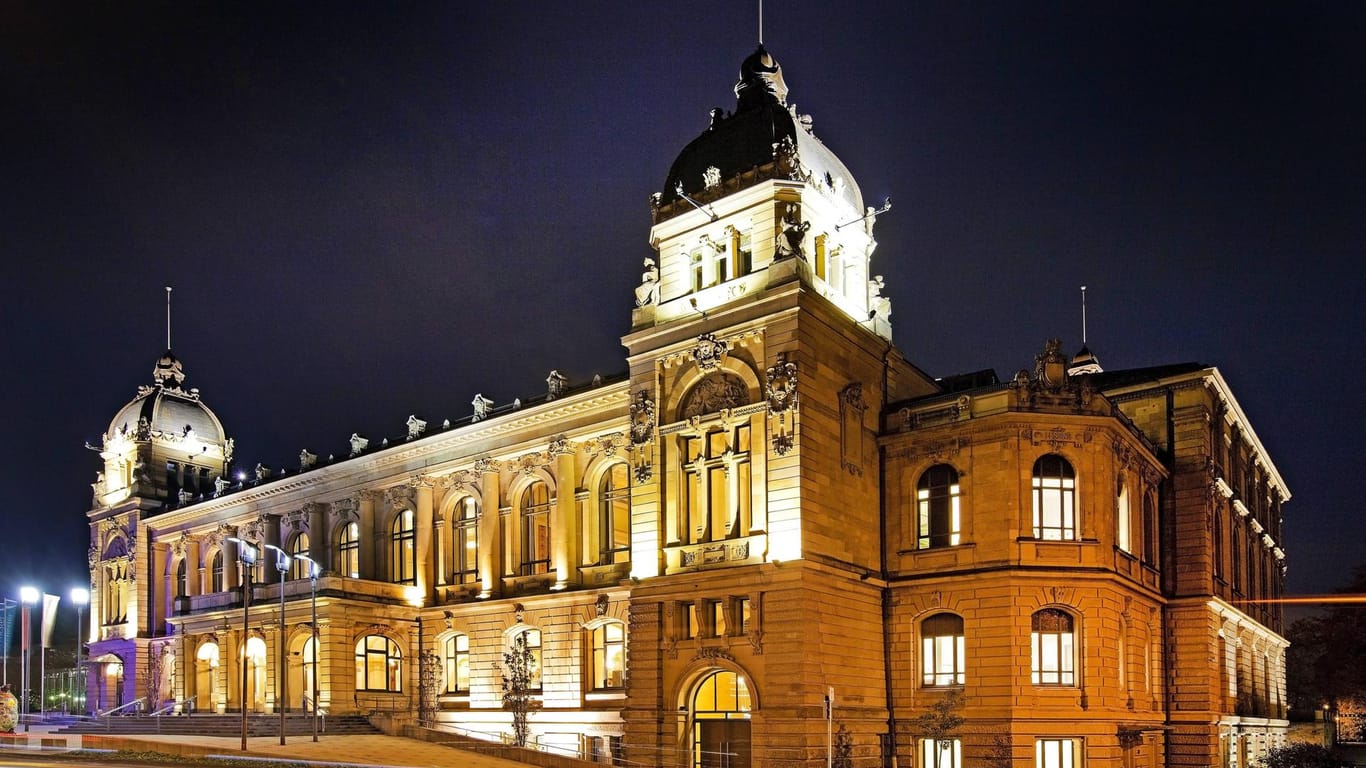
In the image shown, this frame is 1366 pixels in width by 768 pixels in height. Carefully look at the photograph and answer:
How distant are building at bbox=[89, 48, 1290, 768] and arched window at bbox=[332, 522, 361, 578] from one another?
18.8ft

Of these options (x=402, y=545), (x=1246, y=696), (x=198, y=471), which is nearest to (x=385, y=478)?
(x=402, y=545)

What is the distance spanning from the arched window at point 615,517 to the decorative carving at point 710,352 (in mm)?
9288

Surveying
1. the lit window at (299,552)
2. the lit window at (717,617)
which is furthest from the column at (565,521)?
the lit window at (299,552)

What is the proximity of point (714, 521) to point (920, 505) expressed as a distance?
783 centimetres

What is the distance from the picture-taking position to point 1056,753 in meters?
39.6

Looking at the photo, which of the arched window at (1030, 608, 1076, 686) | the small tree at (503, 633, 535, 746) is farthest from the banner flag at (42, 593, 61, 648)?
the arched window at (1030, 608, 1076, 686)

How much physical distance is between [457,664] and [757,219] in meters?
26.7

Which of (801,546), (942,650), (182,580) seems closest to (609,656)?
(801,546)

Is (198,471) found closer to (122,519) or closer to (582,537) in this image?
(122,519)

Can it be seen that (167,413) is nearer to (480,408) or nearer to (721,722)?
(480,408)

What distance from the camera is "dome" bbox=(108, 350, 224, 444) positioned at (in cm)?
8300

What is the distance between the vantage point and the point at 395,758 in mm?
43125

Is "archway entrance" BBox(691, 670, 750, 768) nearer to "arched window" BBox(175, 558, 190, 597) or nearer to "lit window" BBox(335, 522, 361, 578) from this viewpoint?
"lit window" BBox(335, 522, 361, 578)

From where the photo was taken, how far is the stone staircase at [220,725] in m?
52.9
